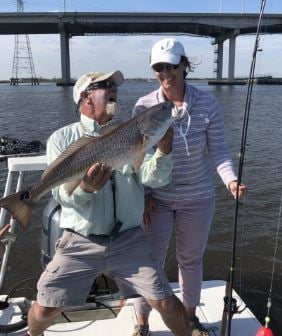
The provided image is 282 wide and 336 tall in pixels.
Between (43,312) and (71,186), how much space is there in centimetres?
99

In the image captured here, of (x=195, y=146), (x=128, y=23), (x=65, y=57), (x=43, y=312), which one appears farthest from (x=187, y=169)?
(x=65, y=57)

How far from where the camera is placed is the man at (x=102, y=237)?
3416mm

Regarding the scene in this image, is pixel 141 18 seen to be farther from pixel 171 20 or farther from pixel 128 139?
pixel 128 139

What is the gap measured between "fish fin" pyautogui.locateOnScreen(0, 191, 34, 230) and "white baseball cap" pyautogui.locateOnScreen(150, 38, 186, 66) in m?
1.49

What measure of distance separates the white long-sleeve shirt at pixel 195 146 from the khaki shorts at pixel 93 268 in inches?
27.0

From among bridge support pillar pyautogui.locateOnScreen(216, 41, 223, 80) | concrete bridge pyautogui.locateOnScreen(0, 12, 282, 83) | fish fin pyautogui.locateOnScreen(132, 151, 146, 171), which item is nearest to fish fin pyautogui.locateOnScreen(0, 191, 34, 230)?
fish fin pyautogui.locateOnScreen(132, 151, 146, 171)

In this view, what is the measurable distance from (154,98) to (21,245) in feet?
17.9

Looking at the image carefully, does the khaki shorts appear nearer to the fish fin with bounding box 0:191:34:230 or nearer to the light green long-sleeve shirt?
the light green long-sleeve shirt

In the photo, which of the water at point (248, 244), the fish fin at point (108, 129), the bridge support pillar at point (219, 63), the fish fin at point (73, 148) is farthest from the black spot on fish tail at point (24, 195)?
the bridge support pillar at point (219, 63)

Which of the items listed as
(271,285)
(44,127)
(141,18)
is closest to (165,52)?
(271,285)

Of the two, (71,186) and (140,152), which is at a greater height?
(140,152)

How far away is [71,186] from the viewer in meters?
3.29

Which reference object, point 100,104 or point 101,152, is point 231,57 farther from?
point 101,152

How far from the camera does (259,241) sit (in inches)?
330
